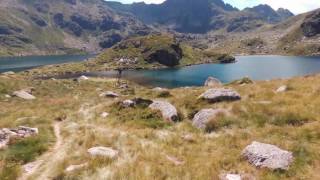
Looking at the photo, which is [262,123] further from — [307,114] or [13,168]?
[13,168]

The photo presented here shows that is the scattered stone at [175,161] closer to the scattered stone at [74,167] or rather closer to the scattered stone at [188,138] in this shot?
the scattered stone at [188,138]

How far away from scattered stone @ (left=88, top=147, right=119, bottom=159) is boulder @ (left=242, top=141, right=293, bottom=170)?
642cm

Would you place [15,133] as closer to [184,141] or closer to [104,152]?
[104,152]

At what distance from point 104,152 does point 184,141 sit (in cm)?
494

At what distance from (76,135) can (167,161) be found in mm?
9501

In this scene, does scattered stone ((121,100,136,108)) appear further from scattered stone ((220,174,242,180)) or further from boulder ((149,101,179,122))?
scattered stone ((220,174,242,180))

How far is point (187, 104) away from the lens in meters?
31.3

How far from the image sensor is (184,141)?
2222 cm

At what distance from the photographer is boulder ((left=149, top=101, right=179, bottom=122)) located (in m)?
27.8

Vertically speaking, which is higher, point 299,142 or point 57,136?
point 299,142

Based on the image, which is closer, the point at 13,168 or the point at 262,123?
the point at 13,168

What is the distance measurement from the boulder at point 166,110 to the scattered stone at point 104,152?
314 inches

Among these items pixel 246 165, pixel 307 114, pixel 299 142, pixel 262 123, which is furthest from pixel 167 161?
pixel 307 114

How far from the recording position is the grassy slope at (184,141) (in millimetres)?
16672
